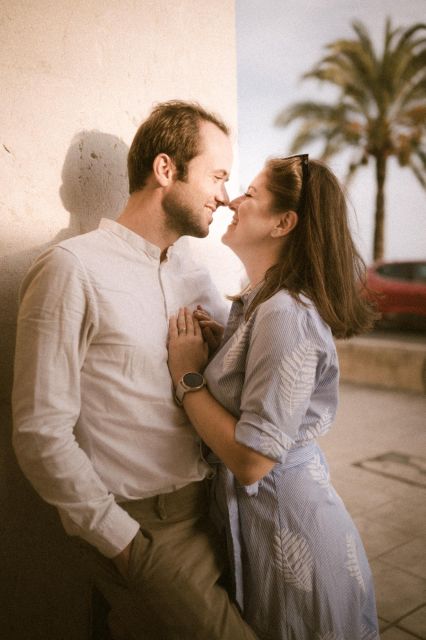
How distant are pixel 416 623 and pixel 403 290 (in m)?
10.2

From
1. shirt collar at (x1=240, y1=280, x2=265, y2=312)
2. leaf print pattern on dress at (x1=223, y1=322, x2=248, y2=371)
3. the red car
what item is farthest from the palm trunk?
leaf print pattern on dress at (x1=223, y1=322, x2=248, y2=371)

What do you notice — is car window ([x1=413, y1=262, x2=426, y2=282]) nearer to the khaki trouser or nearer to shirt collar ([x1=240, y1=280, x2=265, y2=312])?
shirt collar ([x1=240, y1=280, x2=265, y2=312])

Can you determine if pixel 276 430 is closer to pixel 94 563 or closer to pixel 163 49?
pixel 94 563

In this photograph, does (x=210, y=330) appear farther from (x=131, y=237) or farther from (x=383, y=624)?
(x=383, y=624)

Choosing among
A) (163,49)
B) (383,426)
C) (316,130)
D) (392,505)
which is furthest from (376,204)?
(163,49)

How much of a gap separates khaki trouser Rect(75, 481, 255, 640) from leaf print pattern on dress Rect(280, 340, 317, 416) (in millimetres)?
503

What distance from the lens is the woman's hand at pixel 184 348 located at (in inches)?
67.6

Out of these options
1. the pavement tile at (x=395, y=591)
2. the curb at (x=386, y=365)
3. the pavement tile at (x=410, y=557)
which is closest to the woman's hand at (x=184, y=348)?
the pavement tile at (x=395, y=591)

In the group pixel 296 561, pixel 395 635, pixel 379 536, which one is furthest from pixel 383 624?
pixel 296 561

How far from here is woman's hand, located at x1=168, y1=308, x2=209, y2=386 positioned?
1.72 m

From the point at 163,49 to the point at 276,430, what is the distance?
158 cm

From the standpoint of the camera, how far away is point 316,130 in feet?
49.4

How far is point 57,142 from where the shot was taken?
76.4 inches

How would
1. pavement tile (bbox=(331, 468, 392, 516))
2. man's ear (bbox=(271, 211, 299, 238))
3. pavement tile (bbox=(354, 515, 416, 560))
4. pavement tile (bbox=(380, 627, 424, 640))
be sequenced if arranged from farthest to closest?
pavement tile (bbox=(331, 468, 392, 516)), pavement tile (bbox=(354, 515, 416, 560)), pavement tile (bbox=(380, 627, 424, 640)), man's ear (bbox=(271, 211, 299, 238))
